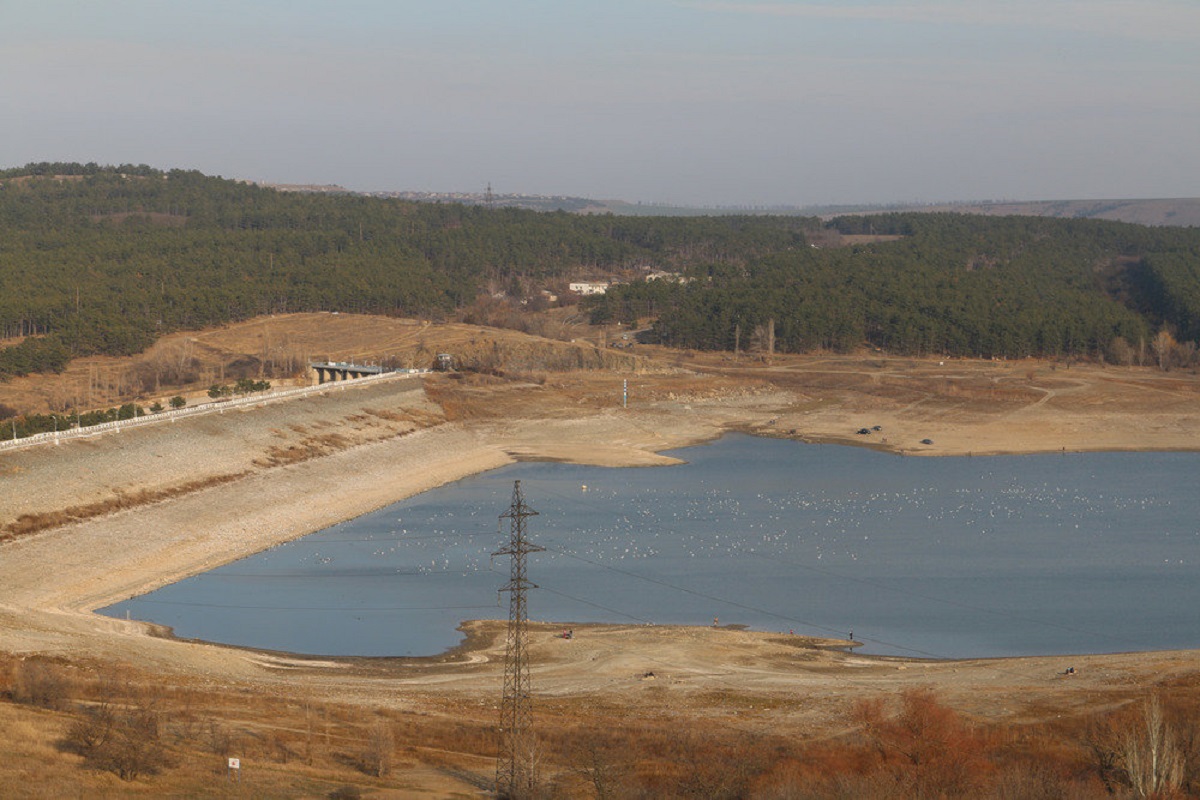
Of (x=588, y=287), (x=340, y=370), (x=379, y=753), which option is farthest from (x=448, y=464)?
(x=588, y=287)

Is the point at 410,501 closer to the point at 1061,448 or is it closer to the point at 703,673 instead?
the point at 703,673

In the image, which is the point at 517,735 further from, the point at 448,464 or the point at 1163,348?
the point at 1163,348

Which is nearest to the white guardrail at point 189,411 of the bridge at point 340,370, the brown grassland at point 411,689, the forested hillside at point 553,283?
the brown grassland at point 411,689

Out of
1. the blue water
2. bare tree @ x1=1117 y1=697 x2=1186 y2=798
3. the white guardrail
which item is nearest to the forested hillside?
the white guardrail

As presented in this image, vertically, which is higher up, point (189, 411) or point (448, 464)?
point (189, 411)

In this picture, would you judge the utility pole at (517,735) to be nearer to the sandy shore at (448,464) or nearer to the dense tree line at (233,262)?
the sandy shore at (448,464)

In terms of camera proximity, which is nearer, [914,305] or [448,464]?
[448,464]
